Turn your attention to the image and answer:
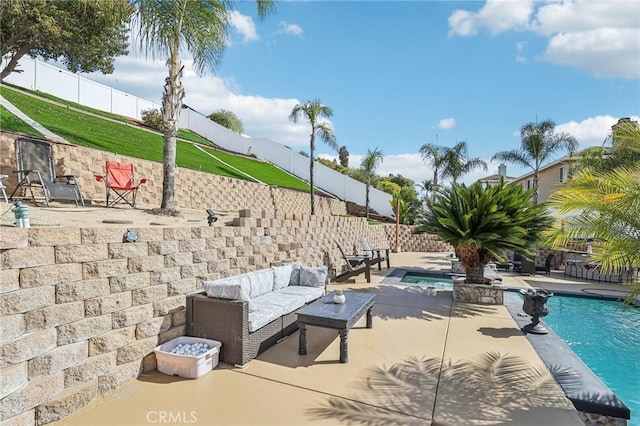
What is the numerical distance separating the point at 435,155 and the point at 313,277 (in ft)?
65.1

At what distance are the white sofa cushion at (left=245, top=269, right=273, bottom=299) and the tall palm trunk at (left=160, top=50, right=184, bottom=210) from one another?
2.81 metres

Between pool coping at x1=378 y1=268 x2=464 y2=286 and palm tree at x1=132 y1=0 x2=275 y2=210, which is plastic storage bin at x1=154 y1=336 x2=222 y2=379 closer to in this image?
palm tree at x1=132 y1=0 x2=275 y2=210

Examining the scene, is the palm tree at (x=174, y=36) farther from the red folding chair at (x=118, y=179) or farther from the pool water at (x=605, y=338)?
the pool water at (x=605, y=338)

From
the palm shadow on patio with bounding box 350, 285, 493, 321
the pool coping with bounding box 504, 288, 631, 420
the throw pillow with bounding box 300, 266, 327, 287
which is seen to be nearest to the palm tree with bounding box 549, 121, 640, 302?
the pool coping with bounding box 504, 288, 631, 420

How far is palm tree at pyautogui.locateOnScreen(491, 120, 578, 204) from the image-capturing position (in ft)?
62.8

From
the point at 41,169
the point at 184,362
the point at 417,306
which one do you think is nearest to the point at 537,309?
the point at 417,306

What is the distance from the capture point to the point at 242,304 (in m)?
3.77

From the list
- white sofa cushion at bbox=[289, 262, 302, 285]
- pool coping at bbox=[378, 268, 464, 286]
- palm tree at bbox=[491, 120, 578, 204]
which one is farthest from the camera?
palm tree at bbox=[491, 120, 578, 204]

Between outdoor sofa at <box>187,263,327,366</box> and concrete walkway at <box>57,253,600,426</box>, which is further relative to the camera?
outdoor sofa at <box>187,263,327,366</box>

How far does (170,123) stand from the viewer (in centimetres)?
671

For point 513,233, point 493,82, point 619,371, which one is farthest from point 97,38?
point 619,371

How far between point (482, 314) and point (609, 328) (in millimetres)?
2526

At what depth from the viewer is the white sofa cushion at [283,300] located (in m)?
4.66

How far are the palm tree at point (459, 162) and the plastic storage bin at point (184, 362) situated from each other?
22362 millimetres
